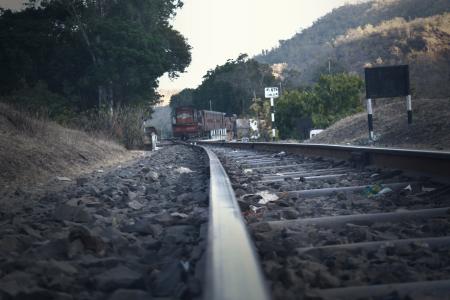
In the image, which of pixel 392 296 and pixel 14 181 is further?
pixel 14 181

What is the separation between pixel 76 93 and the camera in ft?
94.8

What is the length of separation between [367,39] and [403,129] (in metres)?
65.5

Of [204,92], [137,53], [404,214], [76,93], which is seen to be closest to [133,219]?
[404,214]

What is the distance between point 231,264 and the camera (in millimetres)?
1410

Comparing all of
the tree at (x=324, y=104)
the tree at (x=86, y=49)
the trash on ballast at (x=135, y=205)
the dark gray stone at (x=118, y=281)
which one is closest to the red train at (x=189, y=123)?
the tree at (x=86, y=49)

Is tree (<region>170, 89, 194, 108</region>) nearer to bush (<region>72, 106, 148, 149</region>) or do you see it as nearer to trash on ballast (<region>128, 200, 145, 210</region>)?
bush (<region>72, 106, 148, 149</region>)

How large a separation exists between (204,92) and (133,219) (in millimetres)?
86493

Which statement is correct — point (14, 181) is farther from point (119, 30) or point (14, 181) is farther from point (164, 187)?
point (119, 30)

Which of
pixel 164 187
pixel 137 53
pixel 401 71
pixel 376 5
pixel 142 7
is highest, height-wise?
pixel 376 5

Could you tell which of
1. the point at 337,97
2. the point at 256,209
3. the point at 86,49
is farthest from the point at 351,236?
the point at 86,49

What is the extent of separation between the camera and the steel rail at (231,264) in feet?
3.81

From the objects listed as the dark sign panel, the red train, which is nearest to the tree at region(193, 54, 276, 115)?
the red train

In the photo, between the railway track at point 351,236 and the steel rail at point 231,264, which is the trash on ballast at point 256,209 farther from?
the steel rail at point 231,264

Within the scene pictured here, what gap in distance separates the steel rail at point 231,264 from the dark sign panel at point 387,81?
12.2m
